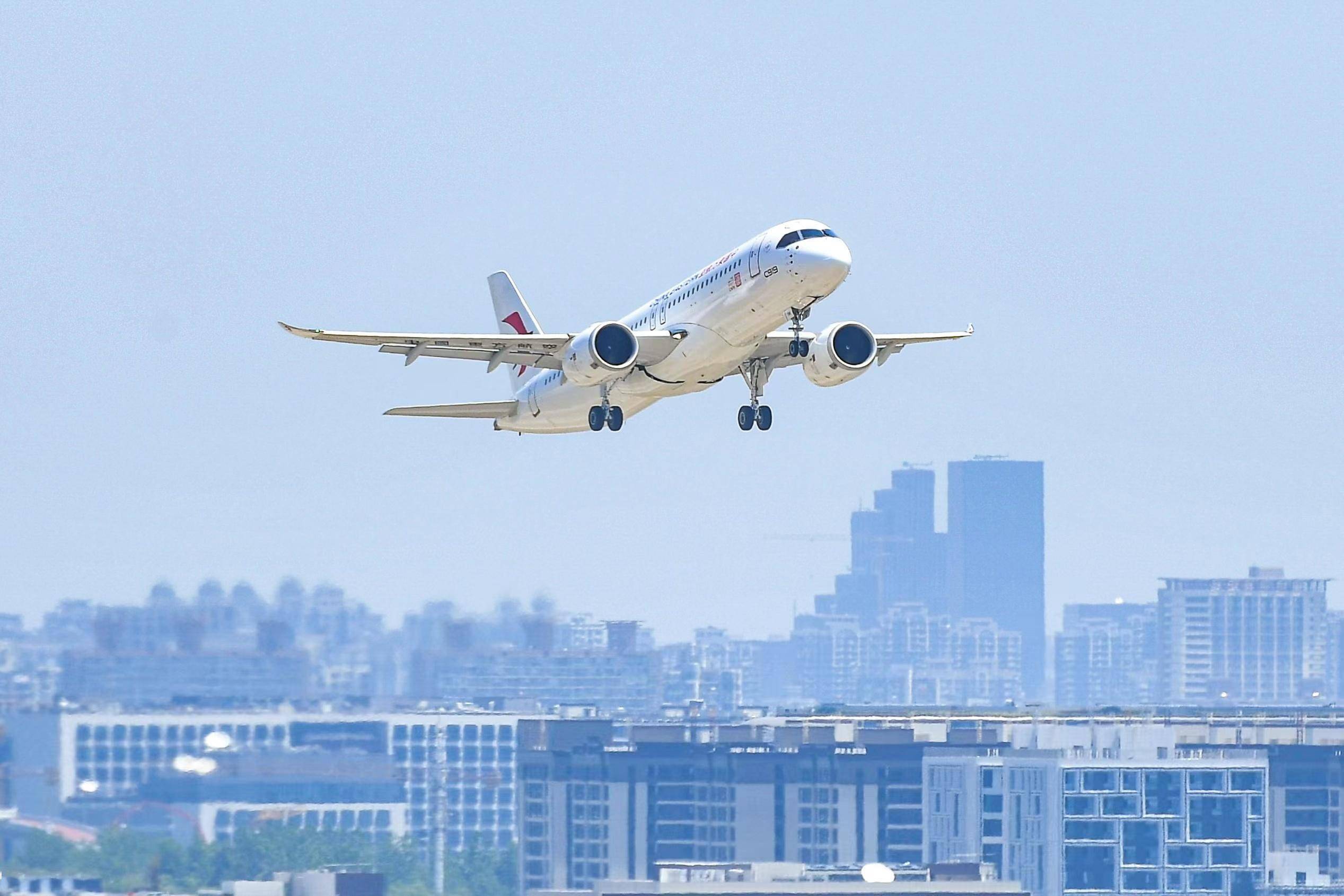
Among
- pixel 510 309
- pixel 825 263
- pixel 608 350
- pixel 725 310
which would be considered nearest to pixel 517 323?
pixel 510 309

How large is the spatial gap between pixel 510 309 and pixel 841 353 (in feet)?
92.7

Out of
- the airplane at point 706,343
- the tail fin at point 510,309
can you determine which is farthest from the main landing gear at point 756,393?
the tail fin at point 510,309

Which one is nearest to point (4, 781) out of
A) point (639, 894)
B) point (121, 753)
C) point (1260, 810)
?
point (121, 753)

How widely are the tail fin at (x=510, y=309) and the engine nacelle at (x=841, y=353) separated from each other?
23.8 metres

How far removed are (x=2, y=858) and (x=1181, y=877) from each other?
2883 inches

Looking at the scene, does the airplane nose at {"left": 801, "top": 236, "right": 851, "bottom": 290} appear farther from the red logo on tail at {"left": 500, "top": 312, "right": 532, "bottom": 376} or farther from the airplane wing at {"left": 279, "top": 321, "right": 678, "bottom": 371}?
the red logo on tail at {"left": 500, "top": 312, "right": 532, "bottom": 376}

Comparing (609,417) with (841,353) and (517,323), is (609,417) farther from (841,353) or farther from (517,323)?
(517,323)

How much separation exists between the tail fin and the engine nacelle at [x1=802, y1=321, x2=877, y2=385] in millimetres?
23847

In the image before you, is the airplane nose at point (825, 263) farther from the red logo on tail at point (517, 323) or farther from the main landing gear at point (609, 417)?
the red logo on tail at point (517, 323)

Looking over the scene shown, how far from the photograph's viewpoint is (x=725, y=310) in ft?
292

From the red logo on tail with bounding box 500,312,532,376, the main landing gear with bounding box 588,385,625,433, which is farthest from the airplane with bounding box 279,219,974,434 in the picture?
the red logo on tail with bounding box 500,312,532,376

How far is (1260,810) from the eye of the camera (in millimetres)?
190500

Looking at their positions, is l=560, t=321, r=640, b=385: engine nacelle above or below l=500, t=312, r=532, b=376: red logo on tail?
below

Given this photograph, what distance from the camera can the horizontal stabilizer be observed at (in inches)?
4018
